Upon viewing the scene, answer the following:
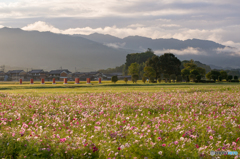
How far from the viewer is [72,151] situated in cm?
692

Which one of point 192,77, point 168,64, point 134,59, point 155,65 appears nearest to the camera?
point 192,77

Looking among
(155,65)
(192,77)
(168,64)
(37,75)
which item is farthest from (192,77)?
(37,75)

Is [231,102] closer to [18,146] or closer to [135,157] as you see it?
[135,157]

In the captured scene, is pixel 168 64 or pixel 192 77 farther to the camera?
pixel 168 64

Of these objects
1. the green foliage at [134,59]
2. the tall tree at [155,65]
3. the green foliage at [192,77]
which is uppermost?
the green foliage at [134,59]

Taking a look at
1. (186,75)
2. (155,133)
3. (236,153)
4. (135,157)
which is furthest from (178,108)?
(186,75)

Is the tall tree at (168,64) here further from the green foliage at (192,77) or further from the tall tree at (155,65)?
the green foliage at (192,77)

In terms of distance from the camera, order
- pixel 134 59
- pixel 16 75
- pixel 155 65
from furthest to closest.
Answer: pixel 134 59 → pixel 16 75 → pixel 155 65

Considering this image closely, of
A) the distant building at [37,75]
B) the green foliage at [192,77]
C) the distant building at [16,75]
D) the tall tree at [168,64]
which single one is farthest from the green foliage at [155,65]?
the distant building at [16,75]

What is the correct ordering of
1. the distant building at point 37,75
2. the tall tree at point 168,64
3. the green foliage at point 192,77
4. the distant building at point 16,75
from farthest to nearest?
the distant building at point 16,75, the distant building at point 37,75, the tall tree at point 168,64, the green foliage at point 192,77

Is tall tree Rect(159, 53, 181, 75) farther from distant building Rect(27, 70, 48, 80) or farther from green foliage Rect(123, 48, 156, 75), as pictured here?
distant building Rect(27, 70, 48, 80)

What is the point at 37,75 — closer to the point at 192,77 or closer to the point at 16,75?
the point at 16,75

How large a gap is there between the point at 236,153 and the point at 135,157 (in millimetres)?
3150

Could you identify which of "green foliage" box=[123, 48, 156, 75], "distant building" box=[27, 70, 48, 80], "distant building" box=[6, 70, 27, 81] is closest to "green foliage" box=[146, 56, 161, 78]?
"green foliage" box=[123, 48, 156, 75]
